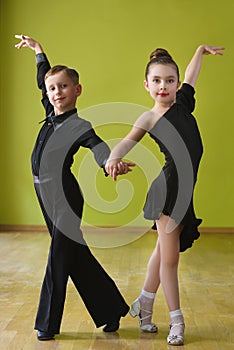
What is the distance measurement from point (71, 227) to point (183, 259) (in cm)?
214

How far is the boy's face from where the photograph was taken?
95.2 inches

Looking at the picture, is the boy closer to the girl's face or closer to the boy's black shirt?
the boy's black shirt

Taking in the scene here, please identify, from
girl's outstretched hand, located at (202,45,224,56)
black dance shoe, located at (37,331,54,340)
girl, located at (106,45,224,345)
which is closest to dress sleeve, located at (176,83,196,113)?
girl, located at (106,45,224,345)

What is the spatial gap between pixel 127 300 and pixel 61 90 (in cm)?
119

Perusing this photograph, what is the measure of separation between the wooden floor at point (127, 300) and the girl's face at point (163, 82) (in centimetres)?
91

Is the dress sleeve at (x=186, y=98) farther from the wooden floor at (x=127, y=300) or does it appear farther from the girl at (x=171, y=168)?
the wooden floor at (x=127, y=300)

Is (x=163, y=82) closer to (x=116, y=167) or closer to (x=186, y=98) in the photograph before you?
(x=186, y=98)

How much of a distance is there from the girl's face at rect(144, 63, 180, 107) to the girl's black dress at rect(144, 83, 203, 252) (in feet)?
0.16

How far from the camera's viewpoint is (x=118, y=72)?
6199 millimetres

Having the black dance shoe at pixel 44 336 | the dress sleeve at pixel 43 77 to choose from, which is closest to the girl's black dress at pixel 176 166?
the dress sleeve at pixel 43 77

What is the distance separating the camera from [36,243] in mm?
5246

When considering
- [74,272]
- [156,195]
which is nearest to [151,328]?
[74,272]

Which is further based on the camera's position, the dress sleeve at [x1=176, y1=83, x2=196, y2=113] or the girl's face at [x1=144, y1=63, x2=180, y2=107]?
the dress sleeve at [x1=176, y1=83, x2=196, y2=113]

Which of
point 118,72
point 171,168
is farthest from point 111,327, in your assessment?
point 118,72
